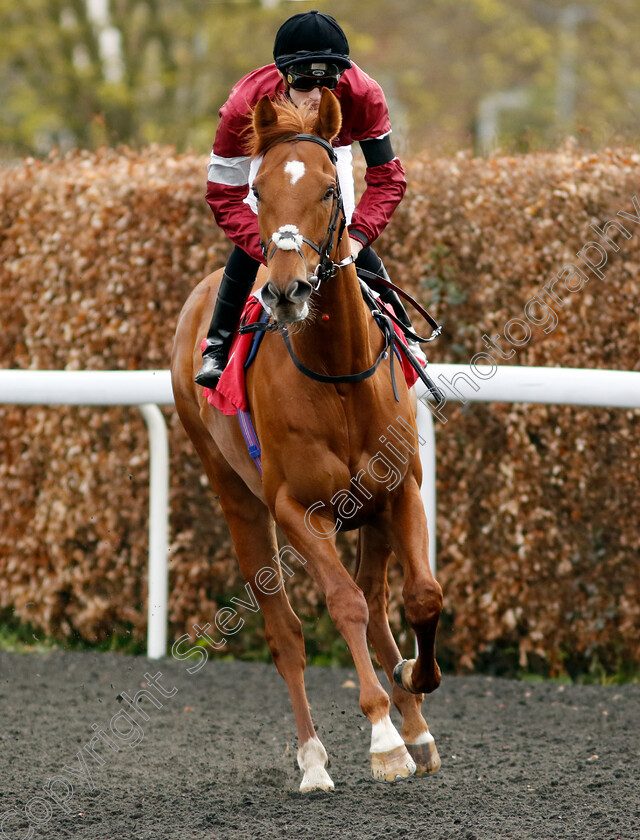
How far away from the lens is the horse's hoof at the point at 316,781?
12.9 feet

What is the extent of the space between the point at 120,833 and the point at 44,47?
15.6 metres

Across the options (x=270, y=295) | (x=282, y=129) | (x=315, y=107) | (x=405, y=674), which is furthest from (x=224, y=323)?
(x=405, y=674)

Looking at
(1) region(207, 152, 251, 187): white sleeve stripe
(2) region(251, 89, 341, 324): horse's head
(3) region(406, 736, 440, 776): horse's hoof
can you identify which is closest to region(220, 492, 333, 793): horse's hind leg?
(3) region(406, 736, 440, 776): horse's hoof

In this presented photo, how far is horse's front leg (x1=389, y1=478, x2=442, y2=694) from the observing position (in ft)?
11.9

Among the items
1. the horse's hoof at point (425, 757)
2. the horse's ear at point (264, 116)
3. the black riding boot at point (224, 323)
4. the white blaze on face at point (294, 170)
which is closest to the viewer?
the white blaze on face at point (294, 170)

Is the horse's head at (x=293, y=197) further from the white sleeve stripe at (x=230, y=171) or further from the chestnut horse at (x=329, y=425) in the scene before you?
the white sleeve stripe at (x=230, y=171)

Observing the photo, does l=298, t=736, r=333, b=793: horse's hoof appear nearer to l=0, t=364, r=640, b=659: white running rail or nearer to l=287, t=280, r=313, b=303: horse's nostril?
l=0, t=364, r=640, b=659: white running rail

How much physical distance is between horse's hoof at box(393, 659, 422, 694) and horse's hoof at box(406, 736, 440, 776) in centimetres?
21

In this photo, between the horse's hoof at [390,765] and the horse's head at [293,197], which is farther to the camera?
the horse's hoof at [390,765]

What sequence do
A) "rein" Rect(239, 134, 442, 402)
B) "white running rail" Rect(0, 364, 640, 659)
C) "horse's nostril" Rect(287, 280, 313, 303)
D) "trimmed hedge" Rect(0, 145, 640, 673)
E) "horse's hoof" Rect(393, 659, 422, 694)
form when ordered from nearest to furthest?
"horse's nostril" Rect(287, 280, 313, 303)
"rein" Rect(239, 134, 442, 402)
"horse's hoof" Rect(393, 659, 422, 694)
"white running rail" Rect(0, 364, 640, 659)
"trimmed hedge" Rect(0, 145, 640, 673)

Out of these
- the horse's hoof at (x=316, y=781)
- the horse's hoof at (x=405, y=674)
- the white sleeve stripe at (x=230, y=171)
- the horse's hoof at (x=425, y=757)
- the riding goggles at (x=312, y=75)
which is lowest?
the horse's hoof at (x=316, y=781)

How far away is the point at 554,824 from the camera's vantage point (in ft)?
11.4

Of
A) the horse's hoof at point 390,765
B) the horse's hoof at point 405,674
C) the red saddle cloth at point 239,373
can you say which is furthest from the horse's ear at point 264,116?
the horse's hoof at point 390,765

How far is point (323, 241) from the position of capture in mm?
3311
